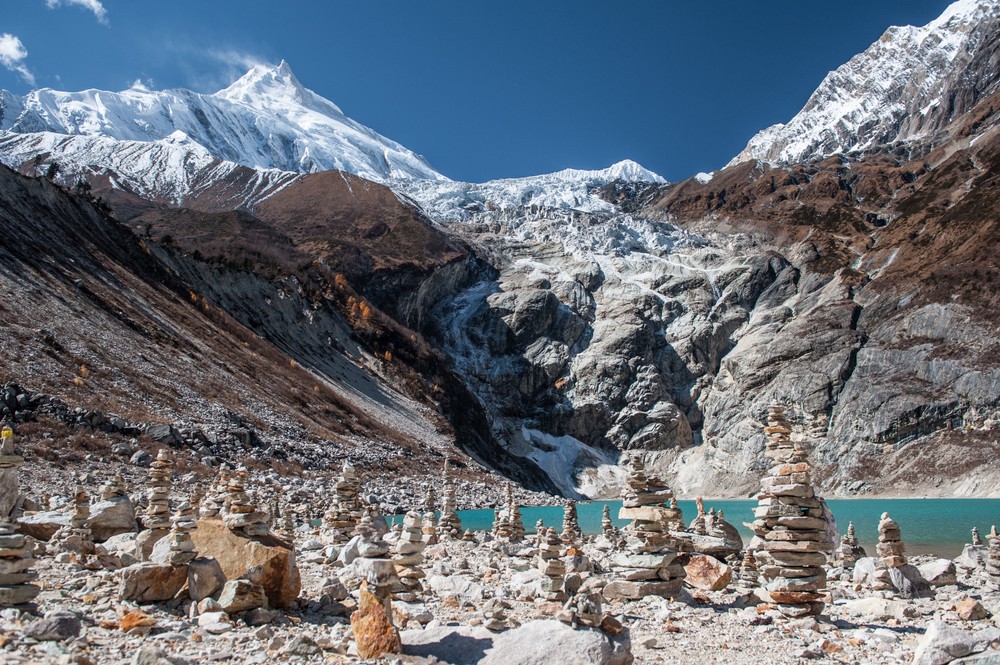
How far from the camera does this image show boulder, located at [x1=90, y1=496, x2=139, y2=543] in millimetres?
13648

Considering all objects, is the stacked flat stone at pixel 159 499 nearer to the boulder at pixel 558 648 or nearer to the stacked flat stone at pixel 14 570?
the stacked flat stone at pixel 14 570

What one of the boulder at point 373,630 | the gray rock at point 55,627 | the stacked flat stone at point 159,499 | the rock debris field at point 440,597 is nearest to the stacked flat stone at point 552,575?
the rock debris field at point 440,597

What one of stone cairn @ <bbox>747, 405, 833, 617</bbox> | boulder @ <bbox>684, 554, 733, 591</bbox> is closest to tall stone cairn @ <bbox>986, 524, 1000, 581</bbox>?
boulder @ <bbox>684, 554, 733, 591</bbox>

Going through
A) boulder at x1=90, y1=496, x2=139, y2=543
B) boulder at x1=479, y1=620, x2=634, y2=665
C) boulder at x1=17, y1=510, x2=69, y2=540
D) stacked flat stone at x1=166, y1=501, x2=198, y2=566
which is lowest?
boulder at x1=17, y1=510, x2=69, y2=540

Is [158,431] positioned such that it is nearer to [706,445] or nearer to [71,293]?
[71,293]

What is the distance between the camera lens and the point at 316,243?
139m

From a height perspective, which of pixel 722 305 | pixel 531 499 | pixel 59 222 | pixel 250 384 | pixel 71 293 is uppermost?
pixel 722 305

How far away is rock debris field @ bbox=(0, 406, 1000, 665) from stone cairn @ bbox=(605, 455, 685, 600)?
0.13ft

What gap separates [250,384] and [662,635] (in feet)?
178

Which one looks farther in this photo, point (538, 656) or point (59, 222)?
point (59, 222)

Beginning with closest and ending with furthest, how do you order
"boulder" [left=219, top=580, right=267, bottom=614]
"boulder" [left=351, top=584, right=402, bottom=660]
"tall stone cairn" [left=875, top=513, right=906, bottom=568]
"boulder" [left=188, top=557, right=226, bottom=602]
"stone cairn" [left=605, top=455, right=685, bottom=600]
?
"boulder" [left=351, top=584, right=402, bottom=660] → "boulder" [left=219, top=580, right=267, bottom=614] → "boulder" [left=188, top=557, right=226, bottom=602] → "stone cairn" [left=605, top=455, right=685, bottom=600] → "tall stone cairn" [left=875, top=513, right=906, bottom=568]

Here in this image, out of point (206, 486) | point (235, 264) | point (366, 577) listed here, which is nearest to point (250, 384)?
point (206, 486)

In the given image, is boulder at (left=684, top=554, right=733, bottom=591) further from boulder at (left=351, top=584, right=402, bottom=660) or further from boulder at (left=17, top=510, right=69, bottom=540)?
boulder at (left=17, top=510, right=69, bottom=540)

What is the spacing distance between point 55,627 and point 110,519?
765 centimetres
